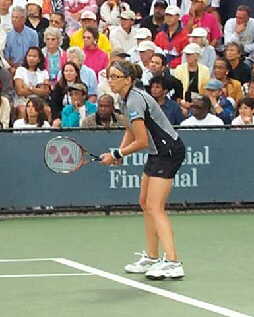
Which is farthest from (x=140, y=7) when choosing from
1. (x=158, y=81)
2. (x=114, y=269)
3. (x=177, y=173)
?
(x=114, y=269)

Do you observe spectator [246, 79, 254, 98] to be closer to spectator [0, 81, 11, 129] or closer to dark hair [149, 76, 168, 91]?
dark hair [149, 76, 168, 91]

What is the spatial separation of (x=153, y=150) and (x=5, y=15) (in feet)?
28.1

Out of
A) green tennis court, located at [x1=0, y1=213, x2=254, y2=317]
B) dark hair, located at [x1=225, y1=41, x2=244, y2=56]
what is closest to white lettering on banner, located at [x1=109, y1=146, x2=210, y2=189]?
green tennis court, located at [x1=0, y1=213, x2=254, y2=317]

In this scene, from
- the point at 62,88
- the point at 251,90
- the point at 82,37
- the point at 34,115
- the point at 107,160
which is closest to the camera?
the point at 107,160

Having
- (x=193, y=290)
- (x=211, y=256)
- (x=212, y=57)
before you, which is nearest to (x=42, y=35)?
(x=212, y=57)

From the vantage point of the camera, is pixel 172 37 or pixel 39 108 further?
pixel 172 37

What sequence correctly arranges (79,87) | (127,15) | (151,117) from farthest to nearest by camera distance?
(127,15) < (79,87) < (151,117)

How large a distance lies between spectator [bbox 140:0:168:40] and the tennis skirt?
9.02 m

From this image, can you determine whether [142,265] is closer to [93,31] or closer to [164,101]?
[164,101]

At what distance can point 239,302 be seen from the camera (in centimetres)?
916

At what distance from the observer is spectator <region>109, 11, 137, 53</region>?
18.7 metres

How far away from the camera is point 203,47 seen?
A: 1841cm

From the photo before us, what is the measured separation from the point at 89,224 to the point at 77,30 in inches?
201

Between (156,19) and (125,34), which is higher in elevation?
(156,19)
